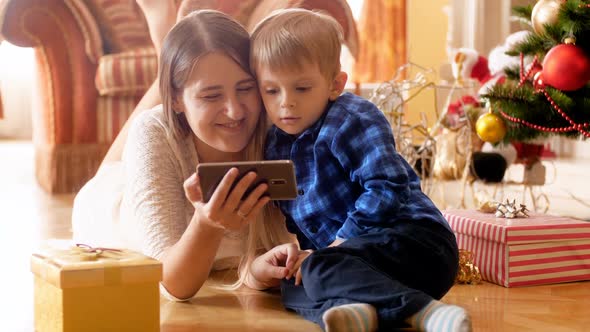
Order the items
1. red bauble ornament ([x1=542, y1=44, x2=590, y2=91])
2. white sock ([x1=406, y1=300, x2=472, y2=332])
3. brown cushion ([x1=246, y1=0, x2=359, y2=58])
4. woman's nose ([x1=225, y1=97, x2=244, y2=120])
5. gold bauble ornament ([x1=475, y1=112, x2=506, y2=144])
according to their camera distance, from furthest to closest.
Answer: brown cushion ([x1=246, y1=0, x2=359, y2=58]) → gold bauble ornament ([x1=475, y1=112, x2=506, y2=144]) → red bauble ornament ([x1=542, y1=44, x2=590, y2=91]) → woman's nose ([x1=225, y1=97, x2=244, y2=120]) → white sock ([x1=406, y1=300, x2=472, y2=332])

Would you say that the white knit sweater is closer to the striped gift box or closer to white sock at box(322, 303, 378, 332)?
white sock at box(322, 303, 378, 332)

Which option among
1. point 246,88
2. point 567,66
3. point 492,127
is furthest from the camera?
point 492,127

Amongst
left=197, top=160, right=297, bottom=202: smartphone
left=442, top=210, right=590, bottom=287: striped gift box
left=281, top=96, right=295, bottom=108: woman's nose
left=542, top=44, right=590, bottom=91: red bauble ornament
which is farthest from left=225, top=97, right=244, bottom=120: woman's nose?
left=542, top=44, right=590, bottom=91: red bauble ornament

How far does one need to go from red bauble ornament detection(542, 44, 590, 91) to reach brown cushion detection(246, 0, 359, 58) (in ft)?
2.68

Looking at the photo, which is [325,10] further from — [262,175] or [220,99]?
[262,175]

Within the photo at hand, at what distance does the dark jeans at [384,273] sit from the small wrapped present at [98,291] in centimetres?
26

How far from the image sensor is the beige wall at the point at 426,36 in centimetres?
504

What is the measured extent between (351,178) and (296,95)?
172 mm

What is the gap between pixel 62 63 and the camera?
3.42 metres

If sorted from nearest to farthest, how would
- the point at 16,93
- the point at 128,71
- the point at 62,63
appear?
the point at 128,71 < the point at 62,63 < the point at 16,93

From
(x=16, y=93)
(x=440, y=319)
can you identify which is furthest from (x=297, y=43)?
(x=16, y=93)

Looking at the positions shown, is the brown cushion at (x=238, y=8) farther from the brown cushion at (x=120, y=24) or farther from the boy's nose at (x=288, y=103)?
the boy's nose at (x=288, y=103)

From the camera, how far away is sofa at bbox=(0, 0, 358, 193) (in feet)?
10.8

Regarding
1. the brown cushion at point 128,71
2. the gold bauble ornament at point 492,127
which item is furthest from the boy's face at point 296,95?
the brown cushion at point 128,71
